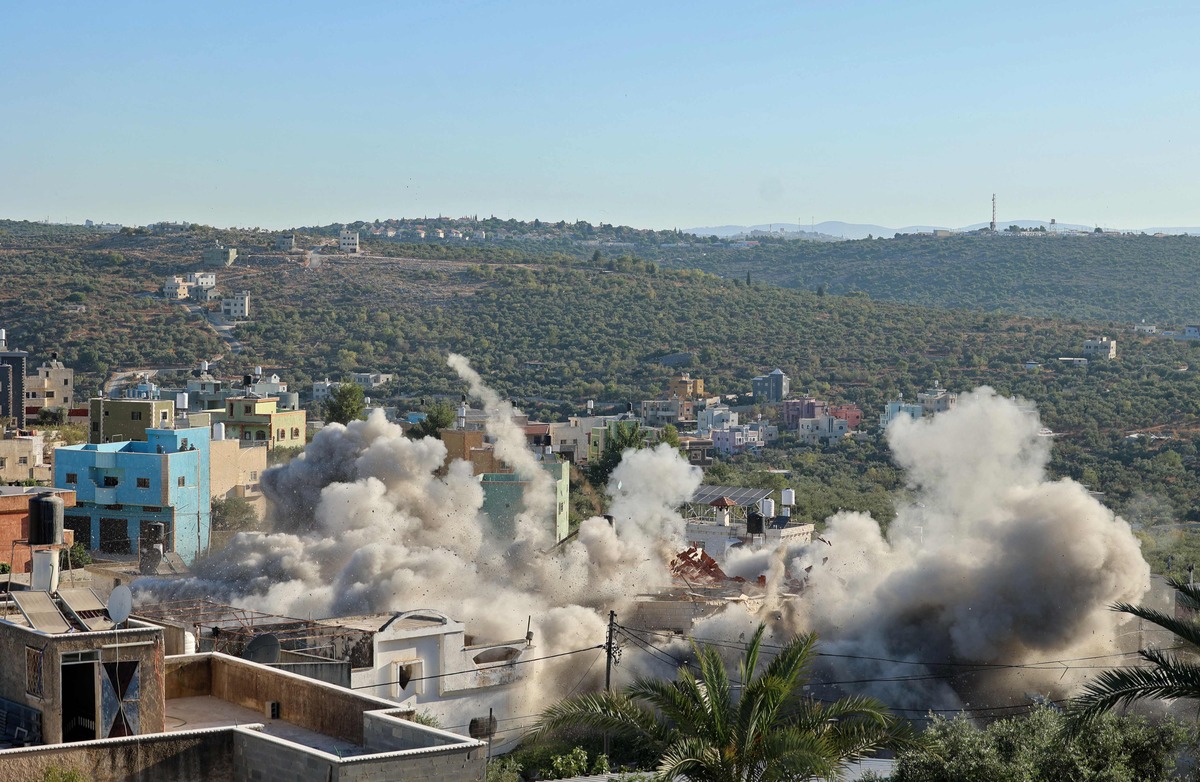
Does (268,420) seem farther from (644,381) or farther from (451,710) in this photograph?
(644,381)

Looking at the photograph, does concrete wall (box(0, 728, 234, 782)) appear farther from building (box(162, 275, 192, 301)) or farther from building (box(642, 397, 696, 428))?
building (box(162, 275, 192, 301))

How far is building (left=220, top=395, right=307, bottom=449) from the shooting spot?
58.3 m

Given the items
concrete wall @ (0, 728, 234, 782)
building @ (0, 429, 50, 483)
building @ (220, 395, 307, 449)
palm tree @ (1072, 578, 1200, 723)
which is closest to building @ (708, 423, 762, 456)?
building @ (220, 395, 307, 449)

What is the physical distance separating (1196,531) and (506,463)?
2088 cm

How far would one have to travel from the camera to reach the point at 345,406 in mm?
63188

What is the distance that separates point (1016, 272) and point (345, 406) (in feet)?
318

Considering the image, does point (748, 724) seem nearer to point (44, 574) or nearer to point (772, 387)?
point (44, 574)

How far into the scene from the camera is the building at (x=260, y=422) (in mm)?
58344

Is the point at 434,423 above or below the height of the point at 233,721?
below

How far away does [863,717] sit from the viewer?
16.5 metres

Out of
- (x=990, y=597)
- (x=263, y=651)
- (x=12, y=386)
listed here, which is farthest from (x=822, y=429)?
(x=263, y=651)

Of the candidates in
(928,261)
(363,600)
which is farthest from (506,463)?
(928,261)

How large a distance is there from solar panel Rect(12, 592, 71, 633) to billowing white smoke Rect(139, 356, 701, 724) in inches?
657

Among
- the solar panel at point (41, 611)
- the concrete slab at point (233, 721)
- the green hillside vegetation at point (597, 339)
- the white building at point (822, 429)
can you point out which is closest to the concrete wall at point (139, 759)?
the concrete slab at point (233, 721)
